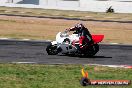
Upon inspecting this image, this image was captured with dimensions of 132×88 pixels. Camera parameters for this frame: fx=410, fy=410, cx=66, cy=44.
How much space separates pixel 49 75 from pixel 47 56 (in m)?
6.90

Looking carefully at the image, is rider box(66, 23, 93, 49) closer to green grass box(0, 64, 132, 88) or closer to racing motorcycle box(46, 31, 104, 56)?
racing motorcycle box(46, 31, 104, 56)

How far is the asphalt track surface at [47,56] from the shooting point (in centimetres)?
2022

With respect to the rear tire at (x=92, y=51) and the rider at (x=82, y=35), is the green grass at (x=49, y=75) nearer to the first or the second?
the rider at (x=82, y=35)

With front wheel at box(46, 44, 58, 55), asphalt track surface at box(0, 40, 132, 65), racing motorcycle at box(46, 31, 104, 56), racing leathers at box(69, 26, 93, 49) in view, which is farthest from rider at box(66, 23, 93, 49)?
front wheel at box(46, 44, 58, 55)

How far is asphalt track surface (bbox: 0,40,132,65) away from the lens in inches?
796

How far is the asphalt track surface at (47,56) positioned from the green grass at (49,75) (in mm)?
2357

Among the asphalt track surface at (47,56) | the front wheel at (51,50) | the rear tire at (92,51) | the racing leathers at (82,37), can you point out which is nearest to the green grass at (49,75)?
the asphalt track surface at (47,56)

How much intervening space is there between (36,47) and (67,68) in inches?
369

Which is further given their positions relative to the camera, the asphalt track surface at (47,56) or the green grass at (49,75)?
the asphalt track surface at (47,56)

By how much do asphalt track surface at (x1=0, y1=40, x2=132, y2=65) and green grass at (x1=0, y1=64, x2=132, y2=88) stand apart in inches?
92.8

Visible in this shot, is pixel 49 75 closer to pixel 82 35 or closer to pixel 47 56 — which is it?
pixel 47 56

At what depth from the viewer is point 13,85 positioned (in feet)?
42.2

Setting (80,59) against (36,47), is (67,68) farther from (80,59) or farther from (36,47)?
(36,47)

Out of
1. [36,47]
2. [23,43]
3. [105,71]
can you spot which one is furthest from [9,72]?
[23,43]
